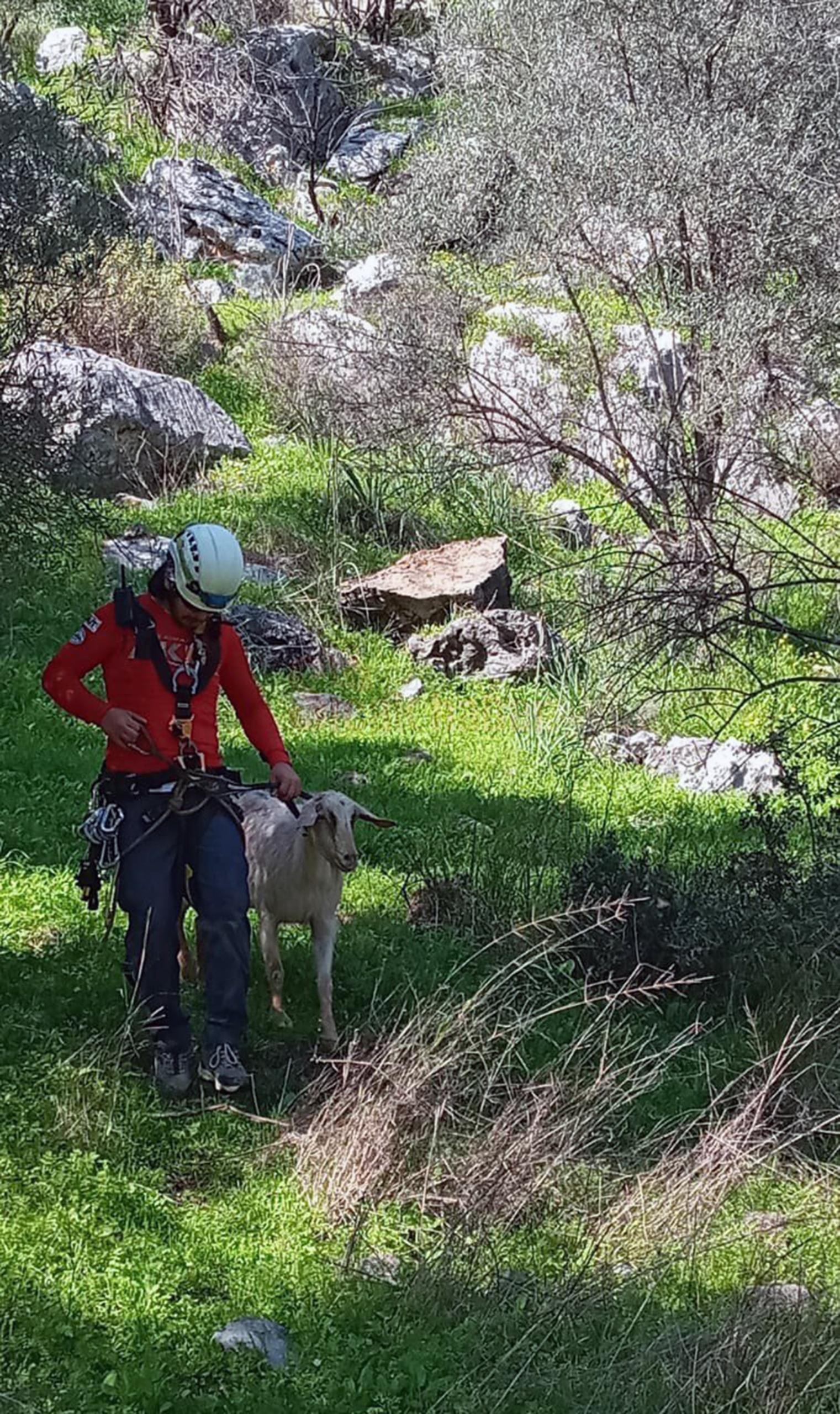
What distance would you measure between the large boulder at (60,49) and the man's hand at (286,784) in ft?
63.9

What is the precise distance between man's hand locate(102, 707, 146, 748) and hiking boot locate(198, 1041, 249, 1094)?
109 centimetres

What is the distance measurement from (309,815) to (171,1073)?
3.34 feet

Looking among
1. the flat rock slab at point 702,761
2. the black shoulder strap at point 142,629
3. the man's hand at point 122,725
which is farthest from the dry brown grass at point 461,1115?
the flat rock slab at point 702,761

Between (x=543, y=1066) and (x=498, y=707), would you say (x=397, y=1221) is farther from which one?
(x=498, y=707)

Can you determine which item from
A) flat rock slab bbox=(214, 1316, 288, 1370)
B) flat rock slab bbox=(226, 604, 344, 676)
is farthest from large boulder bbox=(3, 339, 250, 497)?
flat rock slab bbox=(214, 1316, 288, 1370)

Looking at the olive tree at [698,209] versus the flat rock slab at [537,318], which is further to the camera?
the flat rock slab at [537,318]

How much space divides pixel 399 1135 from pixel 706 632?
2246 millimetres

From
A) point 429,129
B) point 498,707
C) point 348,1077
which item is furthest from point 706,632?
point 429,129

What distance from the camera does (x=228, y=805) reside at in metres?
5.39

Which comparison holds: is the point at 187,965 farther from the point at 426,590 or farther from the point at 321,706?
the point at 426,590

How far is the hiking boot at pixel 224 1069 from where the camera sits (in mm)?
5207

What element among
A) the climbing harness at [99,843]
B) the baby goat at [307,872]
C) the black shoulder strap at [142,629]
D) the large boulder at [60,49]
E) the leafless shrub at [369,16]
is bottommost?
the baby goat at [307,872]

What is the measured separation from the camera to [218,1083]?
17.1 feet

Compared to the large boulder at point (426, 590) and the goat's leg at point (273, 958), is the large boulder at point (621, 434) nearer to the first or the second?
the large boulder at point (426, 590)
